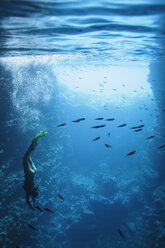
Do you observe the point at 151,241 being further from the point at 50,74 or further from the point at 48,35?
the point at 50,74

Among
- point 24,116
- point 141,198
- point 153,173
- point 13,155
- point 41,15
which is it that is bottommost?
point 141,198

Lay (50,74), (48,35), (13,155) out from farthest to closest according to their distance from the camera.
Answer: (50,74) → (13,155) → (48,35)

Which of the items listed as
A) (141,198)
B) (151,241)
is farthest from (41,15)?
(141,198)

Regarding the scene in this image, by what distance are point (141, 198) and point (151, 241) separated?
5514 millimetres

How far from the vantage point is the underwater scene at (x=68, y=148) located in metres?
7.69

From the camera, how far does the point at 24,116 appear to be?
62.3ft

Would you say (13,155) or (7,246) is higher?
(13,155)

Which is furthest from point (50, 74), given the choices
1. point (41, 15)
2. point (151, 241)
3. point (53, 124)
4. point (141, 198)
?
point (151, 241)

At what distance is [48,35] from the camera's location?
428 inches

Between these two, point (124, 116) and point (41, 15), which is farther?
point (124, 116)

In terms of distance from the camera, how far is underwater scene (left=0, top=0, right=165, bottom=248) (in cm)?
769

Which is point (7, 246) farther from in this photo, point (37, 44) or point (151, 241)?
point (37, 44)

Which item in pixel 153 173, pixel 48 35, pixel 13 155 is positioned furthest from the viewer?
pixel 153 173

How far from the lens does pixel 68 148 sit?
25.8 m
